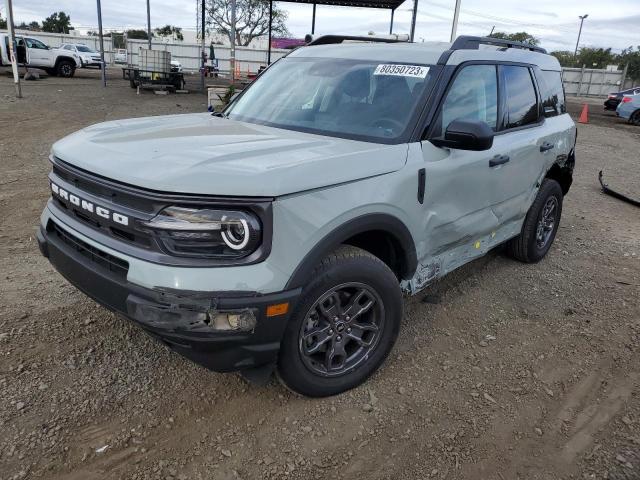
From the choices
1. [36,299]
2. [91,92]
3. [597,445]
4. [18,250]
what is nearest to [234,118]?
[36,299]

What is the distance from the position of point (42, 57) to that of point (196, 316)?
96.8ft

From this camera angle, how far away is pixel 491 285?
4523mm

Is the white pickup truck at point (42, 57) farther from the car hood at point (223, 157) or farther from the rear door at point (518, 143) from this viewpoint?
the rear door at point (518, 143)

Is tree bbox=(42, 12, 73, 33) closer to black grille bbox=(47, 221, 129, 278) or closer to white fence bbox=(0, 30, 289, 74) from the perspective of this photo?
white fence bbox=(0, 30, 289, 74)

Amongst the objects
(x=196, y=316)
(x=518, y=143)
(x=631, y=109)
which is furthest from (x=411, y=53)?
(x=631, y=109)

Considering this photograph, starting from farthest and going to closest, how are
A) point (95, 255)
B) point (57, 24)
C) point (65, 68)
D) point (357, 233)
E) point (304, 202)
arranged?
point (57, 24), point (65, 68), point (357, 233), point (95, 255), point (304, 202)

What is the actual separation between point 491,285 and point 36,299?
365cm

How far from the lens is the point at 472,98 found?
11.7 feet

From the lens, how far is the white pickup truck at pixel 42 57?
25.1 m

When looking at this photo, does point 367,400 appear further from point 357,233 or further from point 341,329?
point 357,233

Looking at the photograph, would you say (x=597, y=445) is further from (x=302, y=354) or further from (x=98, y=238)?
(x=98, y=238)

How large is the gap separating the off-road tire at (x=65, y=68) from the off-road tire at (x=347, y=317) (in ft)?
97.8

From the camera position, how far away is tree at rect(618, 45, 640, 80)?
164 ft

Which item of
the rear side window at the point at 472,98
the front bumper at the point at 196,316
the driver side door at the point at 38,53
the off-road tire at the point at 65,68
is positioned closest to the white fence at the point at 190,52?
the off-road tire at the point at 65,68
